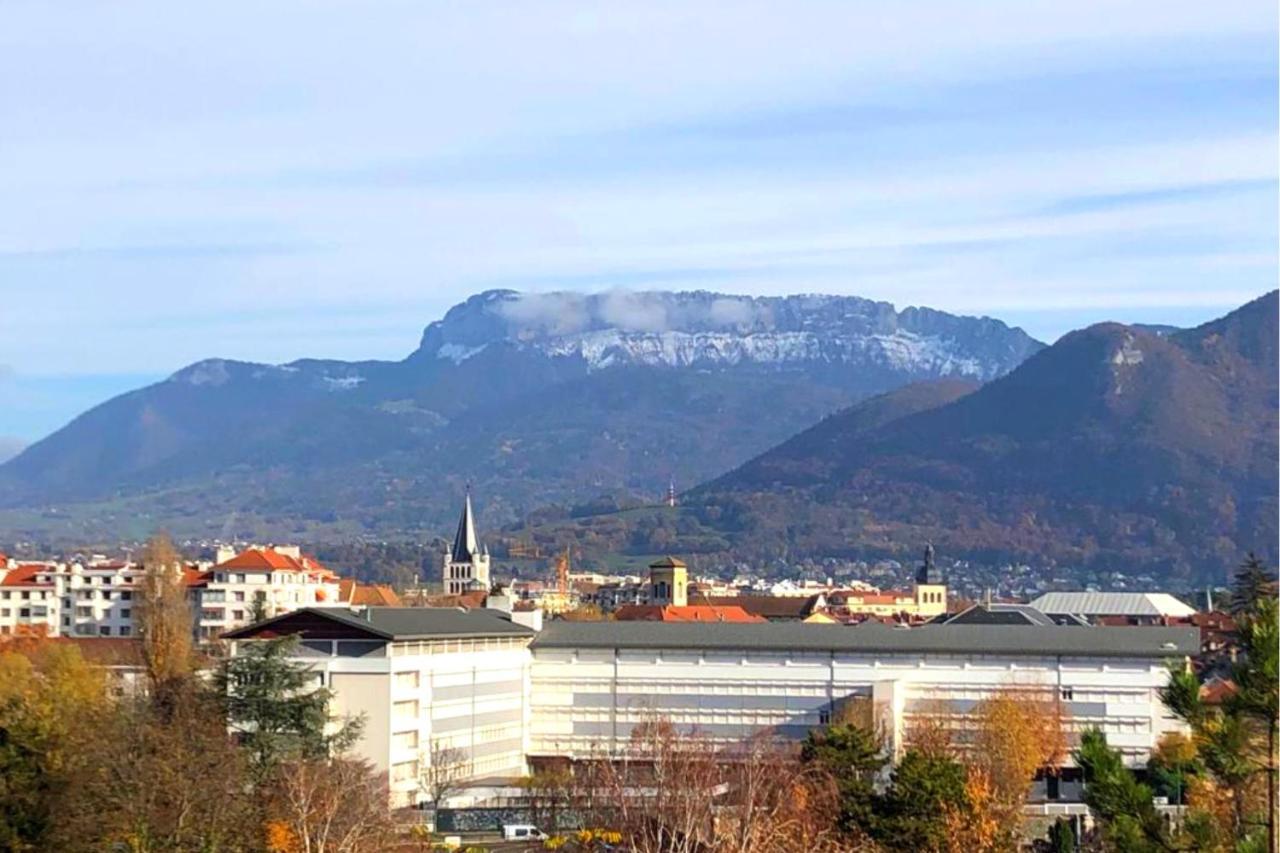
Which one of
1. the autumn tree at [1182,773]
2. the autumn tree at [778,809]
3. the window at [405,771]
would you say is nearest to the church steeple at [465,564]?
the window at [405,771]

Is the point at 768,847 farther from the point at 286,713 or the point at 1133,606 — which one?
the point at 1133,606

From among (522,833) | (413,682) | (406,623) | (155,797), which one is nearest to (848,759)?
(522,833)

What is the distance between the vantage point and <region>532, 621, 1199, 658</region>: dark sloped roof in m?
58.3

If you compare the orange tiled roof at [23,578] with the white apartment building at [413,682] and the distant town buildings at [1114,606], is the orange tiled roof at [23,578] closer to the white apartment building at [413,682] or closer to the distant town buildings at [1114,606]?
the white apartment building at [413,682]

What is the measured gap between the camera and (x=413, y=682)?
53406 millimetres

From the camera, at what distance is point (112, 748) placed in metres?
35.3

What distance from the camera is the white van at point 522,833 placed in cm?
4528

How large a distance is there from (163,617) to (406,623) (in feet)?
50.3

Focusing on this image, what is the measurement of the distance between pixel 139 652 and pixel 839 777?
118ft

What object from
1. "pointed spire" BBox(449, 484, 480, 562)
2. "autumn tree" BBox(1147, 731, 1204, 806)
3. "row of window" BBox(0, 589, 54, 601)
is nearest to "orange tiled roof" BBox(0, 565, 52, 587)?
"row of window" BBox(0, 589, 54, 601)

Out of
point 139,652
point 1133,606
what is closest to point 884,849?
point 139,652

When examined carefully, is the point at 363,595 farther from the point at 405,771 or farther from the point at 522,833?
the point at 522,833

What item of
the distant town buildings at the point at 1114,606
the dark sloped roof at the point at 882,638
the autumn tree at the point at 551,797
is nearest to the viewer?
the autumn tree at the point at 551,797

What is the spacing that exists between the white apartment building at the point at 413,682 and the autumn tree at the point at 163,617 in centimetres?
350
